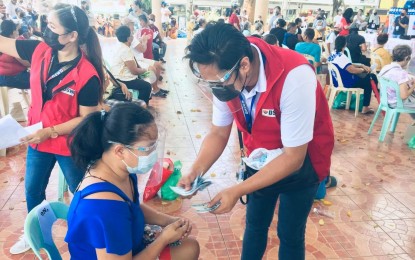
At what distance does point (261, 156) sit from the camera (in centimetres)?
166

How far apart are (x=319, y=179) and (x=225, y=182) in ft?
6.29

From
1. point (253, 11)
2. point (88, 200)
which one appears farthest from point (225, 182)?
point (253, 11)

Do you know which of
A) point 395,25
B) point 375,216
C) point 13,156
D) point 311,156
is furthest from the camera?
point 395,25

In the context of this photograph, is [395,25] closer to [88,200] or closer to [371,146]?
[371,146]

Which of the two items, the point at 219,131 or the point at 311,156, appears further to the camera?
the point at 219,131

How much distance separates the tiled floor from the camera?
104 inches

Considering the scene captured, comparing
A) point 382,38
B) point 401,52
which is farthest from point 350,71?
point 382,38

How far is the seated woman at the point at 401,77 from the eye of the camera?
451cm

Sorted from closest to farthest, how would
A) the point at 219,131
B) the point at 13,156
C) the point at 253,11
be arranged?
the point at 219,131 → the point at 13,156 → the point at 253,11

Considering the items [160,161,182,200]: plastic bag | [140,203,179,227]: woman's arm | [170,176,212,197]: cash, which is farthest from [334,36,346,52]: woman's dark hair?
[140,203,179,227]: woman's arm

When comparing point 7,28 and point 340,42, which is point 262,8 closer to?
point 340,42

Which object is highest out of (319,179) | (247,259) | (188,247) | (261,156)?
(261,156)

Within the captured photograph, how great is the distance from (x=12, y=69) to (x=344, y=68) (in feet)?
16.0

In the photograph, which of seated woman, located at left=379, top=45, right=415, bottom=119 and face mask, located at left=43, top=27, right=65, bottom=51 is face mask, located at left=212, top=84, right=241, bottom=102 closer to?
face mask, located at left=43, top=27, right=65, bottom=51
